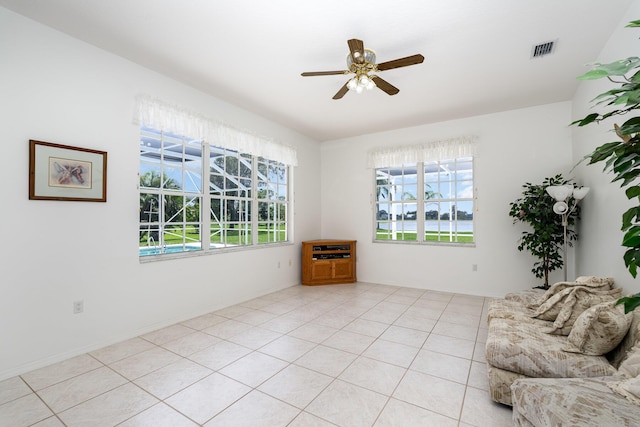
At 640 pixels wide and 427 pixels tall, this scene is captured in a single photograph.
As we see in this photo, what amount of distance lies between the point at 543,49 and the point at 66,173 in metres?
4.60

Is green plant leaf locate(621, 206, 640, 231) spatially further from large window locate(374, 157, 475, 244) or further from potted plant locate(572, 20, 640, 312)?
large window locate(374, 157, 475, 244)

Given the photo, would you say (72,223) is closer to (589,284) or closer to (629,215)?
(629,215)

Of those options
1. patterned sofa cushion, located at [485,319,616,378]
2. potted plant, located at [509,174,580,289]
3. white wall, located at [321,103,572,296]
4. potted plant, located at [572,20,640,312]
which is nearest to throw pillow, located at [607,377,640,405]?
patterned sofa cushion, located at [485,319,616,378]

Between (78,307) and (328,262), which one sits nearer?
(78,307)

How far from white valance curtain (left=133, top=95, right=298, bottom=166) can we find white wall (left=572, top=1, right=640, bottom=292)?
401 centimetres

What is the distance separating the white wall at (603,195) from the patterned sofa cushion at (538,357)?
32.4 inches

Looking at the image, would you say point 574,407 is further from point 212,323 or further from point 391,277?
point 391,277

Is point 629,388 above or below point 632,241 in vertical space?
below

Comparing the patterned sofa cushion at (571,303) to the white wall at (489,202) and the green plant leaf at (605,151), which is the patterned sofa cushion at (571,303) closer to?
the green plant leaf at (605,151)

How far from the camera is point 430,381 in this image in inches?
88.0

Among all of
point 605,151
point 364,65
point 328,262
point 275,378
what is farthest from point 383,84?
point 328,262

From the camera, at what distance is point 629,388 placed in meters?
1.33

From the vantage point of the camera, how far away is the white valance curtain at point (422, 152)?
4680 mm

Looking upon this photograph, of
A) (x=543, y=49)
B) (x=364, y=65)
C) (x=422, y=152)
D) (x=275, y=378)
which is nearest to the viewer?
(x=275, y=378)
